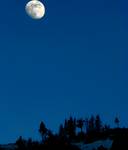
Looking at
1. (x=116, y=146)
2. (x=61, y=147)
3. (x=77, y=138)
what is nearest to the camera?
(x=61, y=147)

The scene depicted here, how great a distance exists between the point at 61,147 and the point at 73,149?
714 cm

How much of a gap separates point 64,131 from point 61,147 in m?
81.4

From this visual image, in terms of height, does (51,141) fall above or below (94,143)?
below

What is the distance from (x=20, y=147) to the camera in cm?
15512

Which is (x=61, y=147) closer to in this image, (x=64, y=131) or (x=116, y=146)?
(x=116, y=146)

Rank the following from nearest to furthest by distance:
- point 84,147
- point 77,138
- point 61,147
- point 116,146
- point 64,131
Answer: point 61,147
point 116,146
point 84,147
point 77,138
point 64,131

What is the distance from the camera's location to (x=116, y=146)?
411 ft

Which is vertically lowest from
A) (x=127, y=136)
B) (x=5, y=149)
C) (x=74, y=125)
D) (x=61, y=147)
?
(x=61, y=147)

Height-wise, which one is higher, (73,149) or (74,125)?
(74,125)

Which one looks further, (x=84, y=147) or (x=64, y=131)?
(x=64, y=131)

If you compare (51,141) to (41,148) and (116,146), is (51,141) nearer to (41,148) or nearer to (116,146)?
(41,148)

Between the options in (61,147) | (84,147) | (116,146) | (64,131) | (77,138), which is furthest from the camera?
(64,131)

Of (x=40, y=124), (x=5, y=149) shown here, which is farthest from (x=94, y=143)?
(x=5, y=149)

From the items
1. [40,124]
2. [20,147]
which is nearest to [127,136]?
[20,147]
